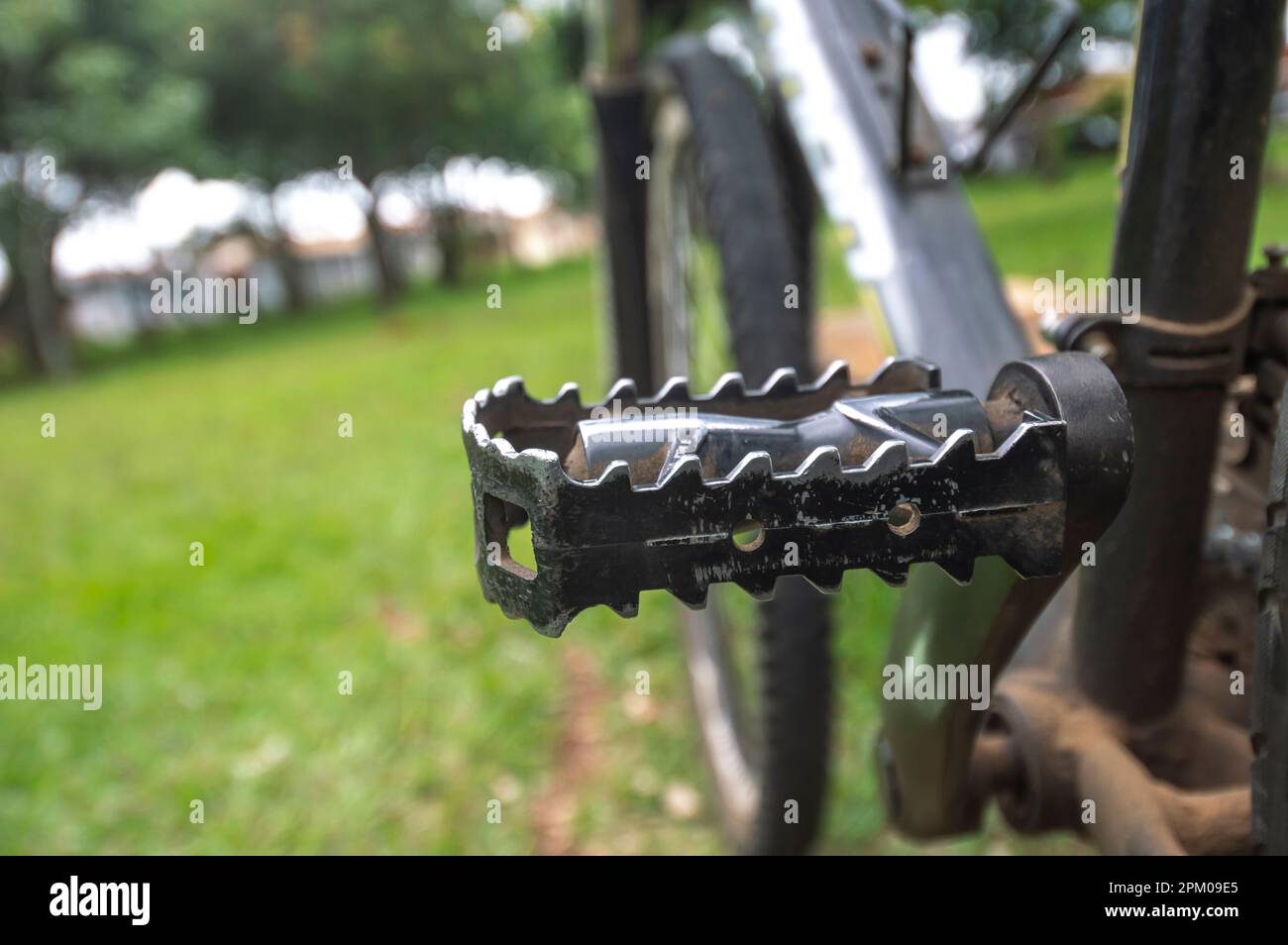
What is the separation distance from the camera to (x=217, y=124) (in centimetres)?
Result: 1780

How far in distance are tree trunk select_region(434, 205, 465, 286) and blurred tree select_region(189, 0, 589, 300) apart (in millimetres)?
3757

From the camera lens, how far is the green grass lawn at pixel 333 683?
2.02 meters

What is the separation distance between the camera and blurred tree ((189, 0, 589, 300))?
16.0 metres

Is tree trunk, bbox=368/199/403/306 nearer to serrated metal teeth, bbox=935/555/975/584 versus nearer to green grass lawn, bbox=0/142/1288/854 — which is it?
green grass lawn, bbox=0/142/1288/854

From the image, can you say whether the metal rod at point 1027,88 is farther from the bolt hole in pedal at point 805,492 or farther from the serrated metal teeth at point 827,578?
the serrated metal teeth at point 827,578

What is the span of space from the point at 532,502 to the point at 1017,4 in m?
12.1

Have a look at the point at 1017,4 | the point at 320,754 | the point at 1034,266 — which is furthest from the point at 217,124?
the point at 320,754

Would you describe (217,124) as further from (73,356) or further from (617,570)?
(617,570)

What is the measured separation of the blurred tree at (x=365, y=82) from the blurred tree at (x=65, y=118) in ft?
4.38

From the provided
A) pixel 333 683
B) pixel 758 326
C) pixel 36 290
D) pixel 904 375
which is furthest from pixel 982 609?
pixel 36 290

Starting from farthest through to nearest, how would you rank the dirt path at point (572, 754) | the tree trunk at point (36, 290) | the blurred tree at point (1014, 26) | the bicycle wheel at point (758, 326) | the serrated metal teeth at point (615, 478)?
the tree trunk at point (36, 290)
the blurred tree at point (1014, 26)
the dirt path at point (572, 754)
the bicycle wheel at point (758, 326)
the serrated metal teeth at point (615, 478)

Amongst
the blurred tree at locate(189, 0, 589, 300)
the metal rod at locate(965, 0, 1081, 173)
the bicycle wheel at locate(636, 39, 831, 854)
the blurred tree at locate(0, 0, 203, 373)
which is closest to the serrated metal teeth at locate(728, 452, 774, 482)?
the metal rod at locate(965, 0, 1081, 173)

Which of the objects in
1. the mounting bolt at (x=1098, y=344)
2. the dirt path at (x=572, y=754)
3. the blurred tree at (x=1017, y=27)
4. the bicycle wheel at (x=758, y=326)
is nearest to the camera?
the mounting bolt at (x=1098, y=344)

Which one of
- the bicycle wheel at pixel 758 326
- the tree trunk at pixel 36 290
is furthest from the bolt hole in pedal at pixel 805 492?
the tree trunk at pixel 36 290
